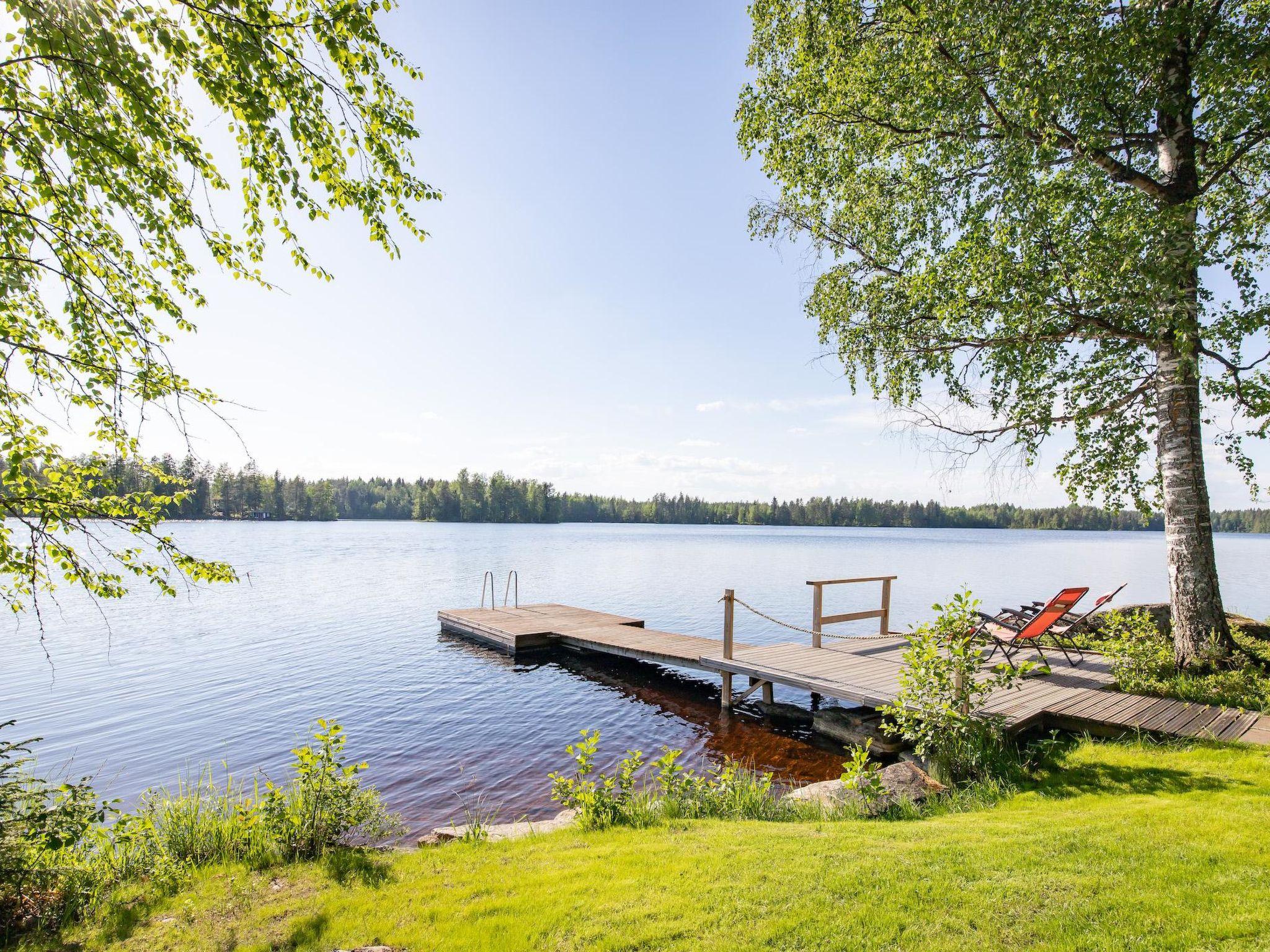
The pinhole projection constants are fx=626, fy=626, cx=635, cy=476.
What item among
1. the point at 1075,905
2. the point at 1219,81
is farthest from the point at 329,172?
the point at 1219,81

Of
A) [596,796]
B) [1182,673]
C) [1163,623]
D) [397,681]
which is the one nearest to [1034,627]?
[1182,673]

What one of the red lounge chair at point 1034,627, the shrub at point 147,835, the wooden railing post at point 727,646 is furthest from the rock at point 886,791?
the wooden railing post at point 727,646

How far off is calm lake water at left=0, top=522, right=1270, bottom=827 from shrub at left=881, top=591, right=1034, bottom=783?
2475mm

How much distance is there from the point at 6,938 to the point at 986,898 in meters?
5.53

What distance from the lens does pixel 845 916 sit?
11.0 feet

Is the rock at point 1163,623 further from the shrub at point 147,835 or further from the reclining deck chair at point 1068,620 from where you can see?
→ the shrub at point 147,835

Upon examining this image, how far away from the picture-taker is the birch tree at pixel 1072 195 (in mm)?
7020

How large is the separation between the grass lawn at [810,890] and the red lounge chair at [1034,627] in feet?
12.8

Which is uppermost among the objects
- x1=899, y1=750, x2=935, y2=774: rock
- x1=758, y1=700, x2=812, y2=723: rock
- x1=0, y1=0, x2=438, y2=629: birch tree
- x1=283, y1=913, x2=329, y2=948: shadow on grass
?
x1=0, y1=0, x2=438, y2=629: birch tree

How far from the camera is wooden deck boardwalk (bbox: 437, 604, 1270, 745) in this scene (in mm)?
6504

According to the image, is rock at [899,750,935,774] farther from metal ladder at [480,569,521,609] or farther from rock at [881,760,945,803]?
metal ladder at [480,569,521,609]

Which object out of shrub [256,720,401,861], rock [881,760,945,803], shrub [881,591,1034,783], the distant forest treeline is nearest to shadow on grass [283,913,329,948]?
shrub [256,720,401,861]

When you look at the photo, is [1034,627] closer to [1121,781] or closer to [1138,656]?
[1138,656]

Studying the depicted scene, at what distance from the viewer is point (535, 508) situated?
11669 cm
